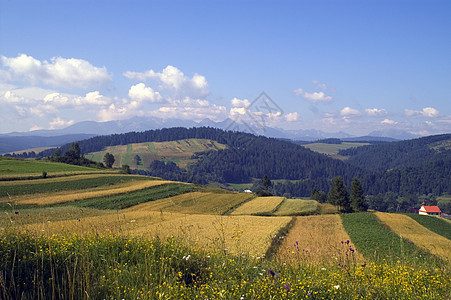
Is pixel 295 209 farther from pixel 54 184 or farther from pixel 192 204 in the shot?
pixel 54 184

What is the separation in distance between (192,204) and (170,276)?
142 ft

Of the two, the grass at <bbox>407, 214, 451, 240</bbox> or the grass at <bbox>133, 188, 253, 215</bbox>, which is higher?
the grass at <bbox>133, 188, 253, 215</bbox>

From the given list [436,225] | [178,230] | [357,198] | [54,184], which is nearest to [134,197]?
[54,184]

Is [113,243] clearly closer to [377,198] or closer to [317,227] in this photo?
[317,227]

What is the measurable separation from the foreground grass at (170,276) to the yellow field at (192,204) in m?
33.1

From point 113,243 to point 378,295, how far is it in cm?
545

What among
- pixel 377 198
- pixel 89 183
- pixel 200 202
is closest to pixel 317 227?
pixel 200 202

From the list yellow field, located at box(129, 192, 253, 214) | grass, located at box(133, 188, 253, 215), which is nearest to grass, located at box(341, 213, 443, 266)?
grass, located at box(133, 188, 253, 215)

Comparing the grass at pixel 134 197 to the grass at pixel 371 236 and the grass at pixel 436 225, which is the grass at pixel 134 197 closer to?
the grass at pixel 371 236

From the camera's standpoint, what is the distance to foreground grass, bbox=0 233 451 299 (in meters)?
5.11

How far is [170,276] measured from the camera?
5688mm

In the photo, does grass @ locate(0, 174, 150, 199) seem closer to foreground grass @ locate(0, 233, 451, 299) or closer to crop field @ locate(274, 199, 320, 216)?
crop field @ locate(274, 199, 320, 216)

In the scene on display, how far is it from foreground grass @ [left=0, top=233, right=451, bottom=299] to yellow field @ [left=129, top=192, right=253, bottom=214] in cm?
3306

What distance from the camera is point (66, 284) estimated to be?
5.58 m
